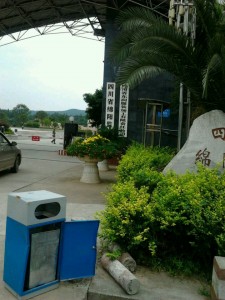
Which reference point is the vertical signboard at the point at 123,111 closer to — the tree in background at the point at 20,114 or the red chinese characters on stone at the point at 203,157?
the red chinese characters on stone at the point at 203,157

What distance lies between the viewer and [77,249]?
3.58m

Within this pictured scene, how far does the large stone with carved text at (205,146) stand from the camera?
235 inches

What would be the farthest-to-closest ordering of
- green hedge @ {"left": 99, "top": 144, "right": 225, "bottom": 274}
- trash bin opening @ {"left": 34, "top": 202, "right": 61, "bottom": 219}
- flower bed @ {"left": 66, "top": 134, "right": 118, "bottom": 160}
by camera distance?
1. flower bed @ {"left": 66, "top": 134, "right": 118, "bottom": 160}
2. green hedge @ {"left": 99, "top": 144, "right": 225, "bottom": 274}
3. trash bin opening @ {"left": 34, "top": 202, "right": 61, "bottom": 219}

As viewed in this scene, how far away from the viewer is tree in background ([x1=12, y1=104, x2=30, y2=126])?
7469 centimetres

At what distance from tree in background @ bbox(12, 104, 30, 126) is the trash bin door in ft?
223

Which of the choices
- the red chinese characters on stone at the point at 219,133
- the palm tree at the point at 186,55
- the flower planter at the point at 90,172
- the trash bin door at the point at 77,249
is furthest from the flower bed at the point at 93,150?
the trash bin door at the point at 77,249

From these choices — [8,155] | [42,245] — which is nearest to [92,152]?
[8,155]

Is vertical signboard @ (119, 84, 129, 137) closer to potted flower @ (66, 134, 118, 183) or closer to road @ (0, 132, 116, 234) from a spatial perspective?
road @ (0, 132, 116, 234)

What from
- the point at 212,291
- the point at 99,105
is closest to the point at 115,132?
the point at 212,291

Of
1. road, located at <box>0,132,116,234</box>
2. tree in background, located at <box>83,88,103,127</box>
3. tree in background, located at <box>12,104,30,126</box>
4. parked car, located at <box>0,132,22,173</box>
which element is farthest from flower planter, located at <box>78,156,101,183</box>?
tree in background, located at <box>12,104,30,126</box>

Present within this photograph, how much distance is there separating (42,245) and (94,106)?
2665 cm

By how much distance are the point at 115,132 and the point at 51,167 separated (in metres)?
2.83

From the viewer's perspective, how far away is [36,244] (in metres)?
3.29

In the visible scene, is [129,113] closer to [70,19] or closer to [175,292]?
[70,19]
